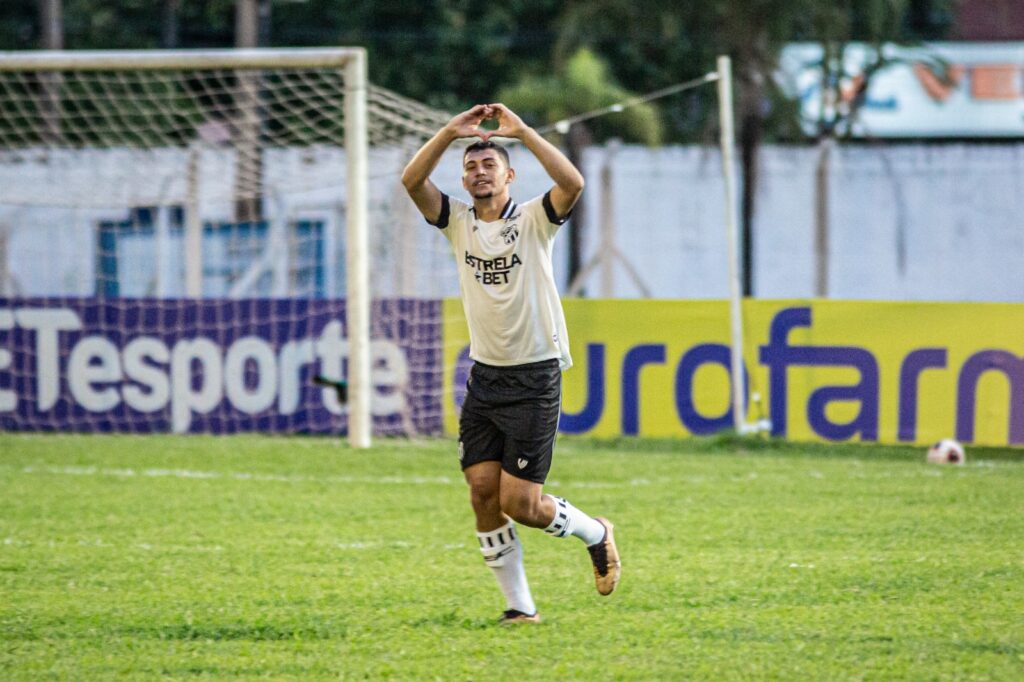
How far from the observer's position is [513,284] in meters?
6.24

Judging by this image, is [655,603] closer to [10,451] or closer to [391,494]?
[391,494]

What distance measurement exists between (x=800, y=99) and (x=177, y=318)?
15871mm

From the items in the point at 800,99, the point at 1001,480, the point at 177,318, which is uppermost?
the point at 800,99

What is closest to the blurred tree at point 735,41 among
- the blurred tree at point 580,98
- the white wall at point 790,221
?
the white wall at point 790,221

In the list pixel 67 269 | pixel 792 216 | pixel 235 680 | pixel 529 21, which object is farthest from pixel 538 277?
pixel 529 21

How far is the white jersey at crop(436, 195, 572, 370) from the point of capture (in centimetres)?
624

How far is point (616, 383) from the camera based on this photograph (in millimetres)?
13297

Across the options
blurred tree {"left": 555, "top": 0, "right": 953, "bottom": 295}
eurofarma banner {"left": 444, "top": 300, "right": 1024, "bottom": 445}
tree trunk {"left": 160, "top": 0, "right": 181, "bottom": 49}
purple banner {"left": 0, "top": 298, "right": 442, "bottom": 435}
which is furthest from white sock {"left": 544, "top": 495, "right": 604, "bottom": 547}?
tree trunk {"left": 160, "top": 0, "right": 181, "bottom": 49}

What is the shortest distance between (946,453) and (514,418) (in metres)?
6.66

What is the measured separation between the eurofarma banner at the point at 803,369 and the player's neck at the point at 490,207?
7034mm

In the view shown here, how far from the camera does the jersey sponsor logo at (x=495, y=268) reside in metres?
6.24

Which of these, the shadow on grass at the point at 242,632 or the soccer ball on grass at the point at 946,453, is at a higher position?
the shadow on grass at the point at 242,632

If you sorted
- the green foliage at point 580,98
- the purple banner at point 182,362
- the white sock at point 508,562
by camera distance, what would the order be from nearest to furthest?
the white sock at point 508,562, the purple banner at point 182,362, the green foliage at point 580,98

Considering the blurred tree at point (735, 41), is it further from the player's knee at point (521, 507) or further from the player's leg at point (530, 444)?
the player's knee at point (521, 507)
